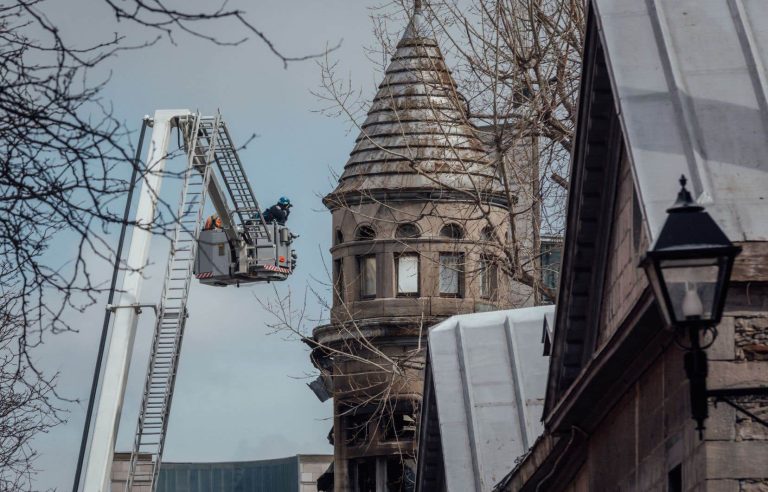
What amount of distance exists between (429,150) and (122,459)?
62.1ft

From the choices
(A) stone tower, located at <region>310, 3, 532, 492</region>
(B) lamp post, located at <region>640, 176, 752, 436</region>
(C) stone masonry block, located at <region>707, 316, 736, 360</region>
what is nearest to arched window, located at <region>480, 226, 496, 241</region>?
(A) stone tower, located at <region>310, 3, 532, 492</region>

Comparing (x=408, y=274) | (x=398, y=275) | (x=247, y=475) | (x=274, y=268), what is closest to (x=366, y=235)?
(x=398, y=275)

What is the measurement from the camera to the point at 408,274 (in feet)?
186

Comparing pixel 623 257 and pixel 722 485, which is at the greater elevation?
Result: pixel 623 257

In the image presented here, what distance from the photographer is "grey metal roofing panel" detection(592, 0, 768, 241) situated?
1192 cm

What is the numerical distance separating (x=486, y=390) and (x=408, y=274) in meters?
32.4

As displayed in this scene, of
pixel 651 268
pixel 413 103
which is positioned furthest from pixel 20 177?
pixel 413 103

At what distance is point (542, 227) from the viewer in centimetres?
3083

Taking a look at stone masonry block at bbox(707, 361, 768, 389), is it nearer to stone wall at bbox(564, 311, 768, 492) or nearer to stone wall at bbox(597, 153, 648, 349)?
stone wall at bbox(564, 311, 768, 492)

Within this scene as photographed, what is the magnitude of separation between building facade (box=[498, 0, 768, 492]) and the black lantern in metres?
0.49

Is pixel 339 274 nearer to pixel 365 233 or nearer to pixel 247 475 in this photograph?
pixel 365 233

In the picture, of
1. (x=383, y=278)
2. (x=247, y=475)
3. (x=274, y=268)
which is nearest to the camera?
(x=274, y=268)

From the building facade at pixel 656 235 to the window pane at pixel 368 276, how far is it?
4032cm

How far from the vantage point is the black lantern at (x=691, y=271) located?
9422 millimetres
